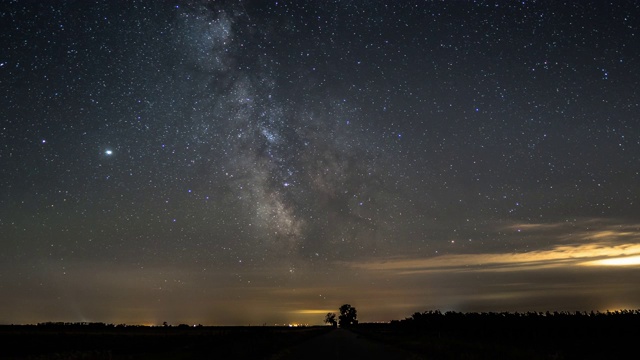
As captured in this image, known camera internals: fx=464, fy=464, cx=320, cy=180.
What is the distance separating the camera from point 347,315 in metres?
188

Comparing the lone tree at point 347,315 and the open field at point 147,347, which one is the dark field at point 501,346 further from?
the lone tree at point 347,315

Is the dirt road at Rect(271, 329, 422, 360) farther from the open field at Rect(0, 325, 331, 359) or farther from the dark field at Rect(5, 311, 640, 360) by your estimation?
the open field at Rect(0, 325, 331, 359)

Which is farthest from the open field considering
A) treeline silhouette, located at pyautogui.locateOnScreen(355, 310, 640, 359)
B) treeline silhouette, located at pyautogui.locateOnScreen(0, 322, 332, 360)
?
treeline silhouette, located at pyautogui.locateOnScreen(355, 310, 640, 359)

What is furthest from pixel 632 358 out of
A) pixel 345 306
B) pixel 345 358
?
pixel 345 306

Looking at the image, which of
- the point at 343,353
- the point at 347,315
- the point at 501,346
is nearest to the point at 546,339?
the point at 501,346

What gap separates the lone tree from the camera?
187m

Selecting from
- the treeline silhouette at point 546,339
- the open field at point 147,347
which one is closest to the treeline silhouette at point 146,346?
the open field at point 147,347

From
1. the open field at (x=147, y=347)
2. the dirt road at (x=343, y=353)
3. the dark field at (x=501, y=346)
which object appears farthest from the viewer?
the open field at (x=147, y=347)

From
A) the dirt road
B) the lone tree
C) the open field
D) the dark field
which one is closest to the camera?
the dirt road

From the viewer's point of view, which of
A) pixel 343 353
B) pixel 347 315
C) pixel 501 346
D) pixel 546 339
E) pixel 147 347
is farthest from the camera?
pixel 347 315

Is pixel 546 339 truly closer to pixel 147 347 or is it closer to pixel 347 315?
pixel 147 347

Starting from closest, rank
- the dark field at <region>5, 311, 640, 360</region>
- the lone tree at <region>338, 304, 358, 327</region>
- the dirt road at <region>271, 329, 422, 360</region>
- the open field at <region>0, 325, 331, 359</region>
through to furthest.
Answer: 1. the dirt road at <region>271, 329, 422, 360</region>
2. the dark field at <region>5, 311, 640, 360</region>
3. the open field at <region>0, 325, 331, 359</region>
4. the lone tree at <region>338, 304, 358, 327</region>

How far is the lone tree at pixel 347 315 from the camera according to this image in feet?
615

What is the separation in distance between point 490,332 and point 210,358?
30576 millimetres
